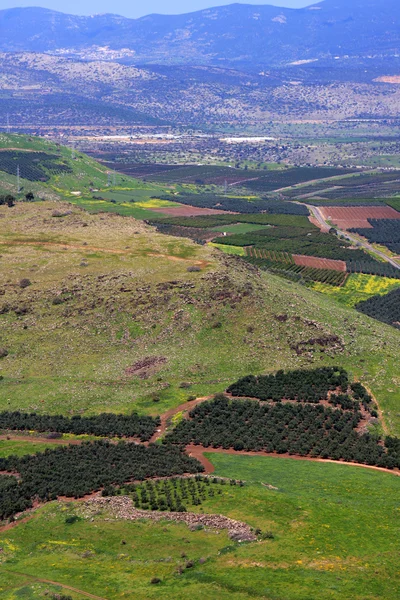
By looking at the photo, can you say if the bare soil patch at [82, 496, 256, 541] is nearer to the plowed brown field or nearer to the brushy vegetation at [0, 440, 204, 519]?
the brushy vegetation at [0, 440, 204, 519]

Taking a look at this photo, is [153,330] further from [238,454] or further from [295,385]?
[238,454]

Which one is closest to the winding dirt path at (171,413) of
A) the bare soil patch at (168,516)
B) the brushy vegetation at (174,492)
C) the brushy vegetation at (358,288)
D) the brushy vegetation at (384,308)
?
the brushy vegetation at (174,492)

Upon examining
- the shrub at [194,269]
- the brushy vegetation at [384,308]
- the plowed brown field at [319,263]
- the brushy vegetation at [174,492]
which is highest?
the shrub at [194,269]

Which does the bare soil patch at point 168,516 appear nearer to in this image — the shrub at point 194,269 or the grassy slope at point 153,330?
the grassy slope at point 153,330

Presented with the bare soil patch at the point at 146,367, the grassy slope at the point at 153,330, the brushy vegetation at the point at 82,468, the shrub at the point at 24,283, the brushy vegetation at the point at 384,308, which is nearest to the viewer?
the brushy vegetation at the point at 82,468

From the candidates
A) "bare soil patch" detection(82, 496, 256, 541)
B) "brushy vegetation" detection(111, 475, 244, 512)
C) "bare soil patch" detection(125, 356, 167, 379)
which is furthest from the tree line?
"bare soil patch" detection(82, 496, 256, 541)

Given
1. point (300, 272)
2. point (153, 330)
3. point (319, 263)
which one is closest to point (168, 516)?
point (153, 330)

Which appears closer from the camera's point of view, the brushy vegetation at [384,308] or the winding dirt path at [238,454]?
the winding dirt path at [238,454]
